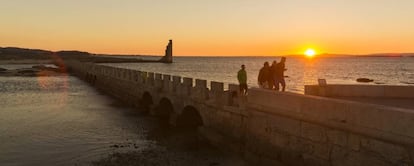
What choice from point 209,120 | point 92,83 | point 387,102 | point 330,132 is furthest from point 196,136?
point 92,83

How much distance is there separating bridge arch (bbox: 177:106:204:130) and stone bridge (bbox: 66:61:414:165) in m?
0.06

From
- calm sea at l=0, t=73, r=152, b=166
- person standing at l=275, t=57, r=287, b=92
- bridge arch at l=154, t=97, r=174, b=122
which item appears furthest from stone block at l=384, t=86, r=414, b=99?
bridge arch at l=154, t=97, r=174, b=122

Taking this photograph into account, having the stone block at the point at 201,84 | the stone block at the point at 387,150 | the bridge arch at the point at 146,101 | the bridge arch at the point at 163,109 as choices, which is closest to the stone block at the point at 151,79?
the bridge arch at the point at 146,101

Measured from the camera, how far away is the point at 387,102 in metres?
13.2

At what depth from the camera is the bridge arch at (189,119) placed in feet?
61.3

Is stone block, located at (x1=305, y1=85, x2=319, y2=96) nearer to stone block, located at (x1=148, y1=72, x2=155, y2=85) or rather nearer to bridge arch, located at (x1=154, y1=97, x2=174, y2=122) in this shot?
bridge arch, located at (x1=154, y1=97, x2=174, y2=122)

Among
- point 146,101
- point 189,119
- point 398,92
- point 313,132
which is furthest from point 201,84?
point 146,101

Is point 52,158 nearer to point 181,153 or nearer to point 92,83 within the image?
point 181,153

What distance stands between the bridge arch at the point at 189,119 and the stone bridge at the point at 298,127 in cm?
6

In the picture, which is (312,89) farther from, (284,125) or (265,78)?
Result: (284,125)

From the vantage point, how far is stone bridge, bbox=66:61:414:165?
298 inches

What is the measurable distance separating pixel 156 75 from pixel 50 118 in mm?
5696

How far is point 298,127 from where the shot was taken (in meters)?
9.97

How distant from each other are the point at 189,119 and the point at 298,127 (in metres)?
9.52
